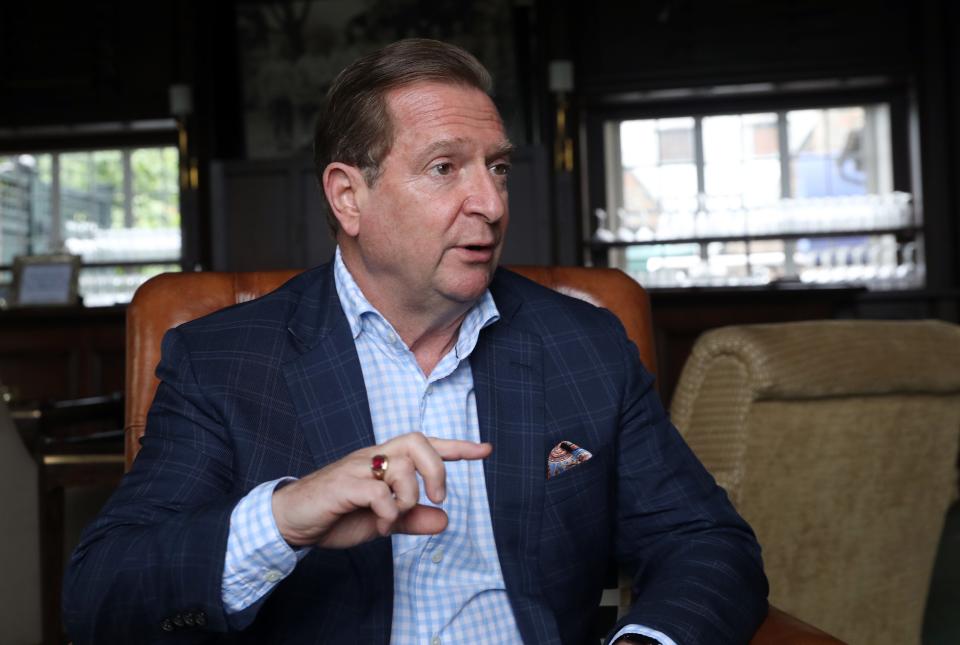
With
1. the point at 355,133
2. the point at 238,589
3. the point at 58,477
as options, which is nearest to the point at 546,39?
the point at 58,477

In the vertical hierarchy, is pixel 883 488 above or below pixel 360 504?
below

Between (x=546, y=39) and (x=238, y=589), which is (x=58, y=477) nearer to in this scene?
(x=238, y=589)

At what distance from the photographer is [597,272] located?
1.80 m

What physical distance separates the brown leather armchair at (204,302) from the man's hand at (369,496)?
0.52m

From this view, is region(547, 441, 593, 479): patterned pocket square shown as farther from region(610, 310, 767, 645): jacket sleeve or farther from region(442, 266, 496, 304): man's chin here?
region(442, 266, 496, 304): man's chin

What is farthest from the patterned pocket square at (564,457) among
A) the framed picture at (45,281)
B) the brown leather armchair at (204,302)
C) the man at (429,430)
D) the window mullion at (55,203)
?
the window mullion at (55,203)

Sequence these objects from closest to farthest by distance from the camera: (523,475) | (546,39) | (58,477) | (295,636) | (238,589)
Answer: (238,589), (295,636), (523,475), (58,477), (546,39)

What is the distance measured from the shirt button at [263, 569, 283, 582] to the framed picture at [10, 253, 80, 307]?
493cm

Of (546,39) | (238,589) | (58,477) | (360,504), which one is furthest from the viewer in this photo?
(546,39)

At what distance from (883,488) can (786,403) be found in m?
0.37

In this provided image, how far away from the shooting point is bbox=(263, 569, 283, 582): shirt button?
1158mm

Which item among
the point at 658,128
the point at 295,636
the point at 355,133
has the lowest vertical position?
the point at 295,636

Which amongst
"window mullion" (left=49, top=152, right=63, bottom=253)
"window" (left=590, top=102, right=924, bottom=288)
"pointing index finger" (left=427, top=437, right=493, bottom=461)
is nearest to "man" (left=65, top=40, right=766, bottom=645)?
"pointing index finger" (left=427, top=437, right=493, bottom=461)

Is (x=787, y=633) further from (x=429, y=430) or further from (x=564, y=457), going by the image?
(x=429, y=430)
